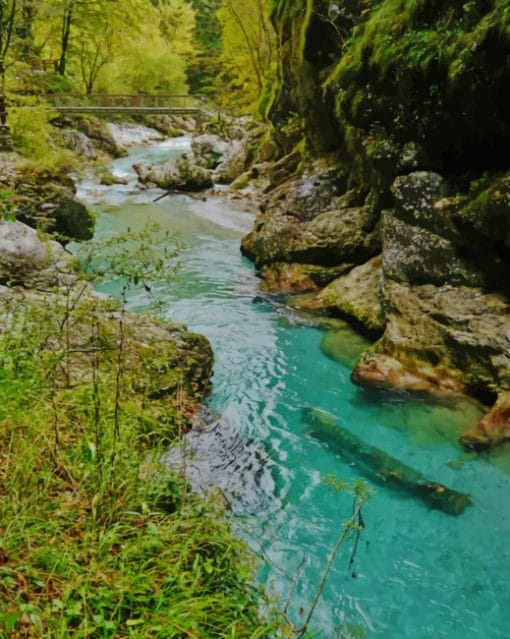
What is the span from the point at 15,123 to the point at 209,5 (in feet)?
136

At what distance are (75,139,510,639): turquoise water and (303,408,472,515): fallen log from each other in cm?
9

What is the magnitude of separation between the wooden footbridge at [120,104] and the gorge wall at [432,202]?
65.0 ft

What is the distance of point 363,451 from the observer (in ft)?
17.9

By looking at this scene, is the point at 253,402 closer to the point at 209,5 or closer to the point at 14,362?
the point at 14,362

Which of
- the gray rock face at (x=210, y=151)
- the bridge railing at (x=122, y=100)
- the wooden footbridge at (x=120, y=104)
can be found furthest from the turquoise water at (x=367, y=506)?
the bridge railing at (x=122, y=100)

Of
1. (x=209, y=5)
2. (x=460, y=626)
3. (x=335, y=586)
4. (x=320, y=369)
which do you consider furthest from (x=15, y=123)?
(x=209, y=5)

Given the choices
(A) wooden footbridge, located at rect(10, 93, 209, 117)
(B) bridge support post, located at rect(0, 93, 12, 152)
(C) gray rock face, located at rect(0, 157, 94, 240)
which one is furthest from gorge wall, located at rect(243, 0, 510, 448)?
(A) wooden footbridge, located at rect(10, 93, 209, 117)

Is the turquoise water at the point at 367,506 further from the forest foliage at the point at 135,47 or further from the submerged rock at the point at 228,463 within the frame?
the forest foliage at the point at 135,47

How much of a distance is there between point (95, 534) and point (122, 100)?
30.3 meters

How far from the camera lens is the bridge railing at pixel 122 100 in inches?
1037

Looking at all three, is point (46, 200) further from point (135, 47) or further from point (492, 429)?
point (135, 47)

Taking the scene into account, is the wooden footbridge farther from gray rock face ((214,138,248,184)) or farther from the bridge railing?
gray rock face ((214,138,248,184))

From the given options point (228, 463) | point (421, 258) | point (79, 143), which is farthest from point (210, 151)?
point (228, 463)

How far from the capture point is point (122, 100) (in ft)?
94.0
